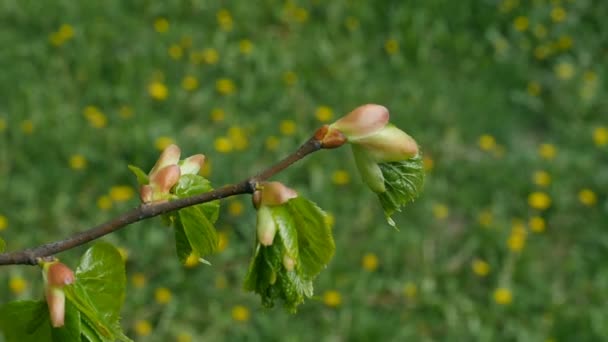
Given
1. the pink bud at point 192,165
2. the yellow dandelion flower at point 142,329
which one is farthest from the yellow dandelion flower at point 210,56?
the pink bud at point 192,165

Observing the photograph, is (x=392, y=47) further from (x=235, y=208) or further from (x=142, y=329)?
(x=142, y=329)

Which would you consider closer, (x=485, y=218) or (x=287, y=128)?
Result: (x=485, y=218)

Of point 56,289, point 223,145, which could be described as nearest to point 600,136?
point 223,145

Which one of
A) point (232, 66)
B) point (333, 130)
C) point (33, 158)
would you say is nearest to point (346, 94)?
point (232, 66)

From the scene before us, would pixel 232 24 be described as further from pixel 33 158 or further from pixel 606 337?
pixel 606 337

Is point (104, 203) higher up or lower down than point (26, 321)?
lower down

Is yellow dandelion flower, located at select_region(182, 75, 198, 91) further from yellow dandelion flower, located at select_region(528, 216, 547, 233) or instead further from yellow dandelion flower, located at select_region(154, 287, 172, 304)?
yellow dandelion flower, located at select_region(528, 216, 547, 233)

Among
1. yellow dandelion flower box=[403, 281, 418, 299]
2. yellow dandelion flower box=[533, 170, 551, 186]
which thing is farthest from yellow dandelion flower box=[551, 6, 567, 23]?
yellow dandelion flower box=[403, 281, 418, 299]
